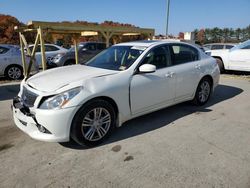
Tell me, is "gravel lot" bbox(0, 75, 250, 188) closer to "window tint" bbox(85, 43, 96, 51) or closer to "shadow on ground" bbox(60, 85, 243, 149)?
"shadow on ground" bbox(60, 85, 243, 149)

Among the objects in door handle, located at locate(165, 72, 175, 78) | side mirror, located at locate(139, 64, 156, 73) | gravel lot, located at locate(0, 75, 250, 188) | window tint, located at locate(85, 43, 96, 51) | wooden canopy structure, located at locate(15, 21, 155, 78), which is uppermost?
wooden canopy structure, located at locate(15, 21, 155, 78)

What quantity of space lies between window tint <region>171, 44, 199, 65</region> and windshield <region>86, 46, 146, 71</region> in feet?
2.62

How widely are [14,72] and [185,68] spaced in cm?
722

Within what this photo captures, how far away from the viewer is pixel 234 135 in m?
3.87

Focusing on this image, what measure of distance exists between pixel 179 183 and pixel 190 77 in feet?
8.89

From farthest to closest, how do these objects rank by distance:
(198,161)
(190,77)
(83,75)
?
(190,77), (83,75), (198,161)

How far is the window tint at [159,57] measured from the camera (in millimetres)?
→ 4186

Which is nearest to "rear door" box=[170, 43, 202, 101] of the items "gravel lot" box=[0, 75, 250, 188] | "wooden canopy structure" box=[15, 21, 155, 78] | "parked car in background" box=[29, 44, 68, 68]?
"gravel lot" box=[0, 75, 250, 188]

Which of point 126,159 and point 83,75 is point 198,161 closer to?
point 126,159

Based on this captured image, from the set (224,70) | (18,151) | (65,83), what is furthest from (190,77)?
(224,70)

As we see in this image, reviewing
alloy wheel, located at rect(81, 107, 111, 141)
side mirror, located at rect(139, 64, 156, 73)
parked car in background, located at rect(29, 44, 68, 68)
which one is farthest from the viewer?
parked car in background, located at rect(29, 44, 68, 68)

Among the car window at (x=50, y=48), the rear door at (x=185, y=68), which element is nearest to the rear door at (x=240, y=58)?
the rear door at (x=185, y=68)

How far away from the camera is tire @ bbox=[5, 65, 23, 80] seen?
920 centimetres

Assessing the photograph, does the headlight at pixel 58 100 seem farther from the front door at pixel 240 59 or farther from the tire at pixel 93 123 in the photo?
the front door at pixel 240 59
